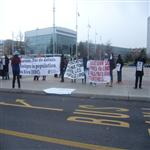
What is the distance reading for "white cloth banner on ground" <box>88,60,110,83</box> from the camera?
17.7 metres

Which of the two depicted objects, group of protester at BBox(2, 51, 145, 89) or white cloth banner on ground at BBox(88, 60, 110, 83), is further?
white cloth banner on ground at BBox(88, 60, 110, 83)

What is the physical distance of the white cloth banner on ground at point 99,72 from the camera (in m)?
17.7

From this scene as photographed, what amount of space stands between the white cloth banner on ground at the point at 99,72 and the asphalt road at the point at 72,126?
579cm

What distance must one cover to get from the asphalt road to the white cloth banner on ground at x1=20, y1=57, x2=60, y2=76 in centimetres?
856

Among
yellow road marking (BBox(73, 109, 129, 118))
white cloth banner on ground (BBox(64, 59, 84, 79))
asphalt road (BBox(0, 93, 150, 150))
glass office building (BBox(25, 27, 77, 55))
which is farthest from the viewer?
glass office building (BBox(25, 27, 77, 55))

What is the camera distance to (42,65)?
806 inches

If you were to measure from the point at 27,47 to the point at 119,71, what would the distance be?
247 ft

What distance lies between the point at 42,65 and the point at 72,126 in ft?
41.4

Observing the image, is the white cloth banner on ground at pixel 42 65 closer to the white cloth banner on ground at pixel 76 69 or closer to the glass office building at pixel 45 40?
the white cloth banner on ground at pixel 76 69

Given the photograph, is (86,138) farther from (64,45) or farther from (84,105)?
(64,45)

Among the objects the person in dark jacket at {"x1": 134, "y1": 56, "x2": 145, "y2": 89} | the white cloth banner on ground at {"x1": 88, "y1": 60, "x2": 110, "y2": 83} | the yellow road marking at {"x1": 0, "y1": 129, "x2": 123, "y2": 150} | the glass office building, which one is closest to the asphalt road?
the yellow road marking at {"x1": 0, "y1": 129, "x2": 123, "y2": 150}

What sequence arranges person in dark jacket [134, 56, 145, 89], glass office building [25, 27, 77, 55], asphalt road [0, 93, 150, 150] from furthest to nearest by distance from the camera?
glass office building [25, 27, 77, 55], person in dark jacket [134, 56, 145, 89], asphalt road [0, 93, 150, 150]

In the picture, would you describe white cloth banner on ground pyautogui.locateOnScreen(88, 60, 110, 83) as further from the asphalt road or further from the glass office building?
the glass office building

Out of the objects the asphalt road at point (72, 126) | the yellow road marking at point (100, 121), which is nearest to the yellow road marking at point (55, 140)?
the asphalt road at point (72, 126)
